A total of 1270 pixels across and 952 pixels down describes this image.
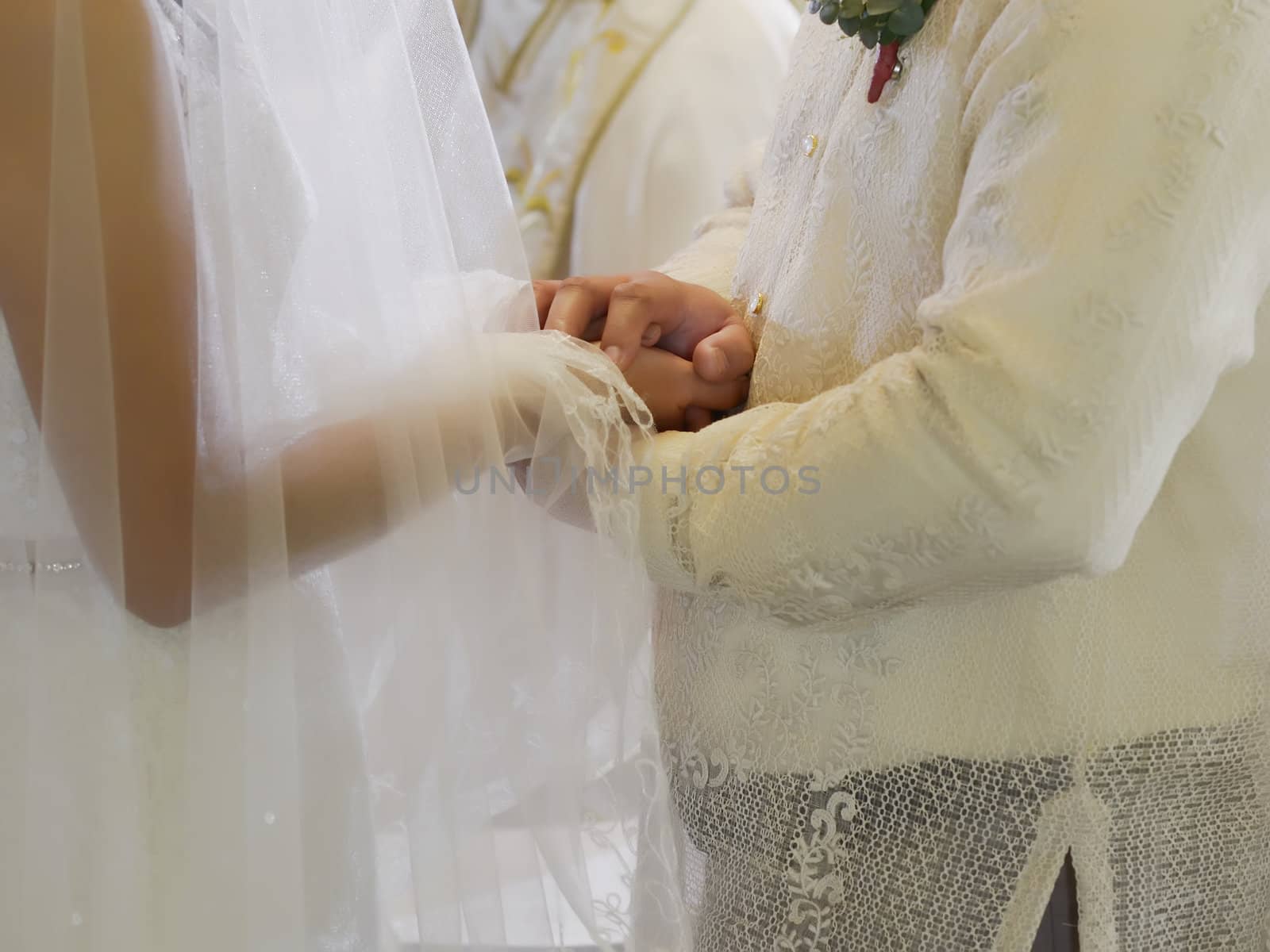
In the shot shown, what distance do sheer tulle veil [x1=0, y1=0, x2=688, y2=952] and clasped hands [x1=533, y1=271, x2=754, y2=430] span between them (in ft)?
0.16

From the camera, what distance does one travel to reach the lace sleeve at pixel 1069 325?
0.59 m

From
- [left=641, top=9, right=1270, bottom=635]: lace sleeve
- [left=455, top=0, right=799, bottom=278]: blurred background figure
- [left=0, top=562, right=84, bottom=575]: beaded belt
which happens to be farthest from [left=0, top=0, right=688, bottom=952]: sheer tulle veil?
[left=455, top=0, right=799, bottom=278]: blurred background figure

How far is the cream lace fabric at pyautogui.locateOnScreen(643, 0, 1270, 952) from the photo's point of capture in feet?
1.96

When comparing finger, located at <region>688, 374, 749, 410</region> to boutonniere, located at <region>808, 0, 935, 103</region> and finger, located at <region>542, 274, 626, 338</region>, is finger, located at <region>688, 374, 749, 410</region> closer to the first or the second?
finger, located at <region>542, 274, 626, 338</region>

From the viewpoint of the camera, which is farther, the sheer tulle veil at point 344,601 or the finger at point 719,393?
the finger at point 719,393

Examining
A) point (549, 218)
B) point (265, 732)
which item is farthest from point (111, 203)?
point (549, 218)

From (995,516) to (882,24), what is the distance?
1.13 ft

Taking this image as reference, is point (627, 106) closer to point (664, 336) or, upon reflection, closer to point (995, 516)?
point (664, 336)

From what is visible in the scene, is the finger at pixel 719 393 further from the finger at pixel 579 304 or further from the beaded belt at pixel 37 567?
the beaded belt at pixel 37 567

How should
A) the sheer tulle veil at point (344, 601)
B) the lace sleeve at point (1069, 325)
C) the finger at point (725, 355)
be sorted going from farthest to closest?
the finger at point (725, 355) < the sheer tulle veil at point (344, 601) < the lace sleeve at point (1069, 325)

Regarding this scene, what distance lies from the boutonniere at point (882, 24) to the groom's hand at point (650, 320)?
0.20 m

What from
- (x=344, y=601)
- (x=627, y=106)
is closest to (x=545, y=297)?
(x=344, y=601)

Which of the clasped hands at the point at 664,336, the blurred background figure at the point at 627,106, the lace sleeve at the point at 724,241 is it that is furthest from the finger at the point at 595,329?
the blurred background figure at the point at 627,106

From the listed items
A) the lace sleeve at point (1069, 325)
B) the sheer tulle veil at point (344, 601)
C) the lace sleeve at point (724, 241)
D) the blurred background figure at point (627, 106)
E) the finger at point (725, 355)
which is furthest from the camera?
Answer: the blurred background figure at point (627, 106)
